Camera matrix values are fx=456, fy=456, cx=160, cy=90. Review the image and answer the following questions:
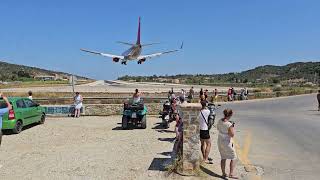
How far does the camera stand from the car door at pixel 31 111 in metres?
18.4

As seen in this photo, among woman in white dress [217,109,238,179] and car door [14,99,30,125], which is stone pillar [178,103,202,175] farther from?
car door [14,99,30,125]

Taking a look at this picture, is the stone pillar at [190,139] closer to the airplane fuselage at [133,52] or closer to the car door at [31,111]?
the car door at [31,111]

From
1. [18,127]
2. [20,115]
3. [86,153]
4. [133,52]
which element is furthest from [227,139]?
[133,52]

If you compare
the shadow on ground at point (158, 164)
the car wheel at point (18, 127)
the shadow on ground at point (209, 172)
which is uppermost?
the car wheel at point (18, 127)

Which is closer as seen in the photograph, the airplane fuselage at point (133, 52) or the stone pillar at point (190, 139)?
the stone pillar at point (190, 139)

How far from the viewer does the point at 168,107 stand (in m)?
18.3

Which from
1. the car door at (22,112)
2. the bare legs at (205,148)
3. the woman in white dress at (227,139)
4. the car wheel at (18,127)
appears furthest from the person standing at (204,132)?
the car door at (22,112)

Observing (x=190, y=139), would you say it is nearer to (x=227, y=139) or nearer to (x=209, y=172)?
(x=227, y=139)

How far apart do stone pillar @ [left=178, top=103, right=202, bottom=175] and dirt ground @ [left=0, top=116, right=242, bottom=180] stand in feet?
1.17

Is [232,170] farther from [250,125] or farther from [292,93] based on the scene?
[292,93]

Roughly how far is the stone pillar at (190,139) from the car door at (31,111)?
→ 10520 mm

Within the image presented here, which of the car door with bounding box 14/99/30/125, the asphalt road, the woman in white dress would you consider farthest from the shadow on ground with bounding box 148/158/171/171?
the car door with bounding box 14/99/30/125

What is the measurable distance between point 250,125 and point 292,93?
138 feet

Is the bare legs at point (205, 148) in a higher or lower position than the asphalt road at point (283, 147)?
higher
